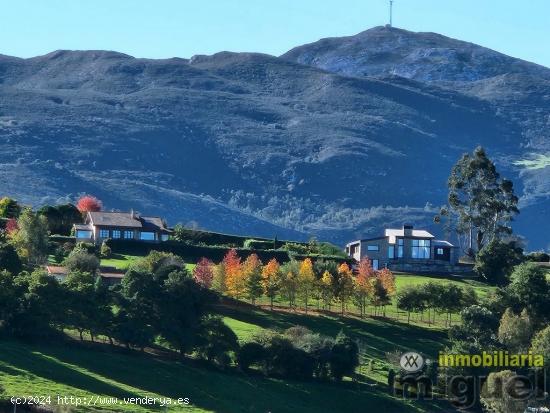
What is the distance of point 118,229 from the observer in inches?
5384

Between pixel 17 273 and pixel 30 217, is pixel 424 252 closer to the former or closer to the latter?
pixel 30 217

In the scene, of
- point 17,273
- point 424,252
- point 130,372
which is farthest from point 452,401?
point 424,252

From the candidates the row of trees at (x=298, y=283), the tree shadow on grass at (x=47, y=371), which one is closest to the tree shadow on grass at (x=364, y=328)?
the row of trees at (x=298, y=283)

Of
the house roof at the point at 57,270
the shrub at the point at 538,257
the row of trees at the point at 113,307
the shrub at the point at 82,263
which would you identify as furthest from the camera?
the shrub at the point at 538,257

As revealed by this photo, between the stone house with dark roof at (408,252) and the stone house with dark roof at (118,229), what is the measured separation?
62.2 ft

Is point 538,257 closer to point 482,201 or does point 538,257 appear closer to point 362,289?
point 482,201

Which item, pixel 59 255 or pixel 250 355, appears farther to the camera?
pixel 59 255

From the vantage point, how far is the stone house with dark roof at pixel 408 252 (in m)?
140

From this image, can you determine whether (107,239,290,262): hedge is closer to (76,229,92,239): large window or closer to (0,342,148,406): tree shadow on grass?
(76,229,92,239): large window

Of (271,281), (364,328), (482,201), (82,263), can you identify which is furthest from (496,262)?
(82,263)

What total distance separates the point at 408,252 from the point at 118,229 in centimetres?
2853

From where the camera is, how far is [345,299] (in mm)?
112938

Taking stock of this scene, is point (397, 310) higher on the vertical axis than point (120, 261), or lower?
lower

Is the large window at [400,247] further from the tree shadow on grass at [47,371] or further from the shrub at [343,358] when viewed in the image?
the tree shadow on grass at [47,371]
